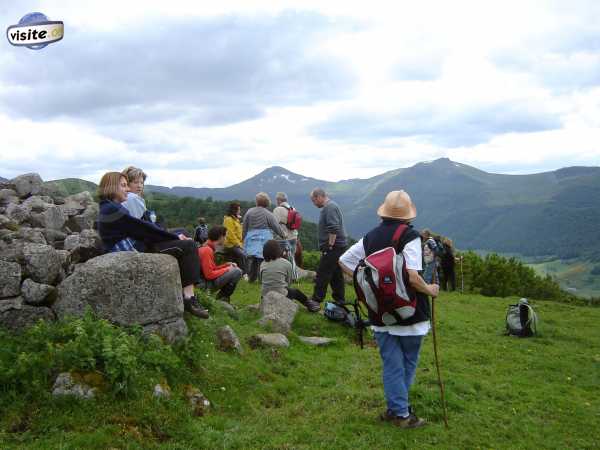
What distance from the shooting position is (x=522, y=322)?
15.6 metres

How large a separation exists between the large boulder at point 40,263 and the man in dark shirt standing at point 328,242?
269 inches

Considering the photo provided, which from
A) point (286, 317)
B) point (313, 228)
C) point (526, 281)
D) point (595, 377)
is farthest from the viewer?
point (313, 228)

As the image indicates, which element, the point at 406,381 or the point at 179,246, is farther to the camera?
the point at 179,246

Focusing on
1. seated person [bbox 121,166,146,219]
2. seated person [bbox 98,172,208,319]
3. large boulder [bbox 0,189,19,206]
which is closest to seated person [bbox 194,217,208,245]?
large boulder [bbox 0,189,19,206]

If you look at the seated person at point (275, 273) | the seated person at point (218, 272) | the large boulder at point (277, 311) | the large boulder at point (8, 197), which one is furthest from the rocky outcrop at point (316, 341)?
the large boulder at point (8, 197)

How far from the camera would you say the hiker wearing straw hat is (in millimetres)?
6848

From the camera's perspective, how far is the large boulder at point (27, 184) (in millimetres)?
20453

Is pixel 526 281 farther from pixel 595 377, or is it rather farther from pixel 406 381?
pixel 406 381

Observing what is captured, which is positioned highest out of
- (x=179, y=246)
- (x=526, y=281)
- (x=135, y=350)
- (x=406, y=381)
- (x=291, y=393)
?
(x=179, y=246)

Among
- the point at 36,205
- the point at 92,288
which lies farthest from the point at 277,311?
the point at 36,205

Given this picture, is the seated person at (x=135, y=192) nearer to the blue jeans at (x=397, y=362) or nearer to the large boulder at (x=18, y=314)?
the large boulder at (x=18, y=314)

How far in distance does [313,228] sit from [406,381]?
392 ft

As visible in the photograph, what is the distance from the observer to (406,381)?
7453 millimetres

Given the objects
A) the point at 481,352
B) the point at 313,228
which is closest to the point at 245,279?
the point at 481,352
